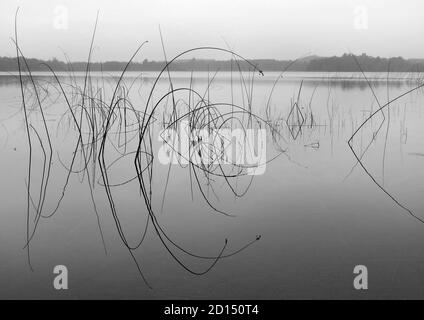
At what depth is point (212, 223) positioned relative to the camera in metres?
2.00

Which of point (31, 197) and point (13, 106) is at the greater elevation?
point (13, 106)

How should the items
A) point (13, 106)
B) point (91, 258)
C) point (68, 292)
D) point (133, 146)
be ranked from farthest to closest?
point (13, 106), point (133, 146), point (91, 258), point (68, 292)

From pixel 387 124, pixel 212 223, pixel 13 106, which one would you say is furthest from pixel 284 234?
pixel 13 106

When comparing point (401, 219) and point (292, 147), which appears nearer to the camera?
point (401, 219)

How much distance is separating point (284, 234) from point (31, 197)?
133 centimetres

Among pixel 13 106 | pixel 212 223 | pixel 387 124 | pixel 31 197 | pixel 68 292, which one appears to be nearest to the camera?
pixel 68 292

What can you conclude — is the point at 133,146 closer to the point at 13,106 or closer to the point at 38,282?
the point at 38,282

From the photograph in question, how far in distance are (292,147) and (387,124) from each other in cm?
162

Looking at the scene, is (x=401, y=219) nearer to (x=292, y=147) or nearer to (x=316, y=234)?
(x=316, y=234)

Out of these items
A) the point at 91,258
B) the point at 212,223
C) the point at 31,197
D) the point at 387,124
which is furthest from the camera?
the point at 387,124

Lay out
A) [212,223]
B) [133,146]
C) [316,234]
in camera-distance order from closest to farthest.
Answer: [316,234], [212,223], [133,146]

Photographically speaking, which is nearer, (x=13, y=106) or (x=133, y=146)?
(x=133, y=146)

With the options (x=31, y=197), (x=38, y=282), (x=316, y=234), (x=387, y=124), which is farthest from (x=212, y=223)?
(x=387, y=124)

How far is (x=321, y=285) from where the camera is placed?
1472 millimetres
